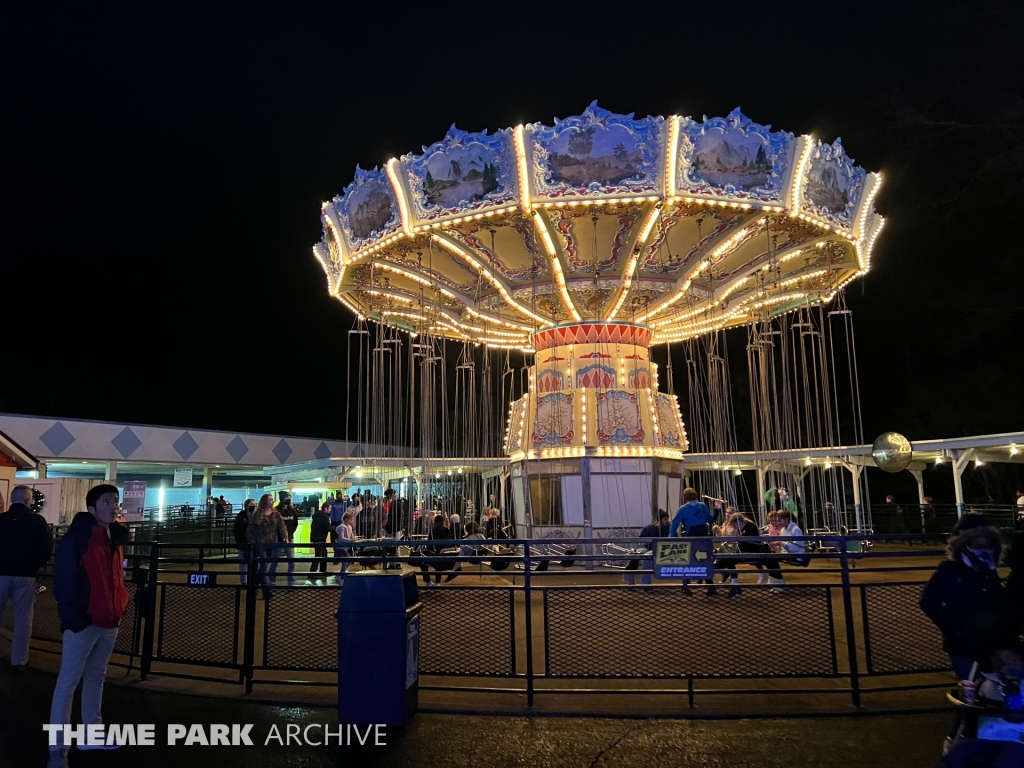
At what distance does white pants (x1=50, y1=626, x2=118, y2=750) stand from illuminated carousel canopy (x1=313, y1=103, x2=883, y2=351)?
28.2 ft

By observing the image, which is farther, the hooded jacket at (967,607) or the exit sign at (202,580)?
the exit sign at (202,580)

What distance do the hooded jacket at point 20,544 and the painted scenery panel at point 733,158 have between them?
9384mm

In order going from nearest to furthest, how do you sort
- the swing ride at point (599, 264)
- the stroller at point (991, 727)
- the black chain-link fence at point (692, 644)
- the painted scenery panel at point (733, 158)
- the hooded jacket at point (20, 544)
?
the stroller at point (991, 727) < the black chain-link fence at point (692, 644) < the hooded jacket at point (20, 544) < the painted scenery panel at point (733, 158) < the swing ride at point (599, 264)

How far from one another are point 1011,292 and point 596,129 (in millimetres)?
18861

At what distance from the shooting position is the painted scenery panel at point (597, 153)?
10.7m

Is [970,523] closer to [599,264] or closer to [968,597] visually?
[968,597]

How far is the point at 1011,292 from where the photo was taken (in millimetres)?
22609

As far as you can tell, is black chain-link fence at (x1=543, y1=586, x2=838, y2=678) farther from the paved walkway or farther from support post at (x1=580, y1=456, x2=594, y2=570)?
support post at (x1=580, y1=456, x2=594, y2=570)

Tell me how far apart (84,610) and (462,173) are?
8781 millimetres

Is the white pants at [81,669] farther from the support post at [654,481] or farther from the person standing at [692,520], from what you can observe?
the support post at [654,481]

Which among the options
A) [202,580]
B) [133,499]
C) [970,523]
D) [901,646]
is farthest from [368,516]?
[970,523]

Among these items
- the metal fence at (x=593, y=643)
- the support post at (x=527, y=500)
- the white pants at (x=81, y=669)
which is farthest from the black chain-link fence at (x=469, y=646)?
the support post at (x=527, y=500)

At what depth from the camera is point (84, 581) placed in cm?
416

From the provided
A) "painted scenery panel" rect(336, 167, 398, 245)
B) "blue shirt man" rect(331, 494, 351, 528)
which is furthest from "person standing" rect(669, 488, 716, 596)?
"blue shirt man" rect(331, 494, 351, 528)
